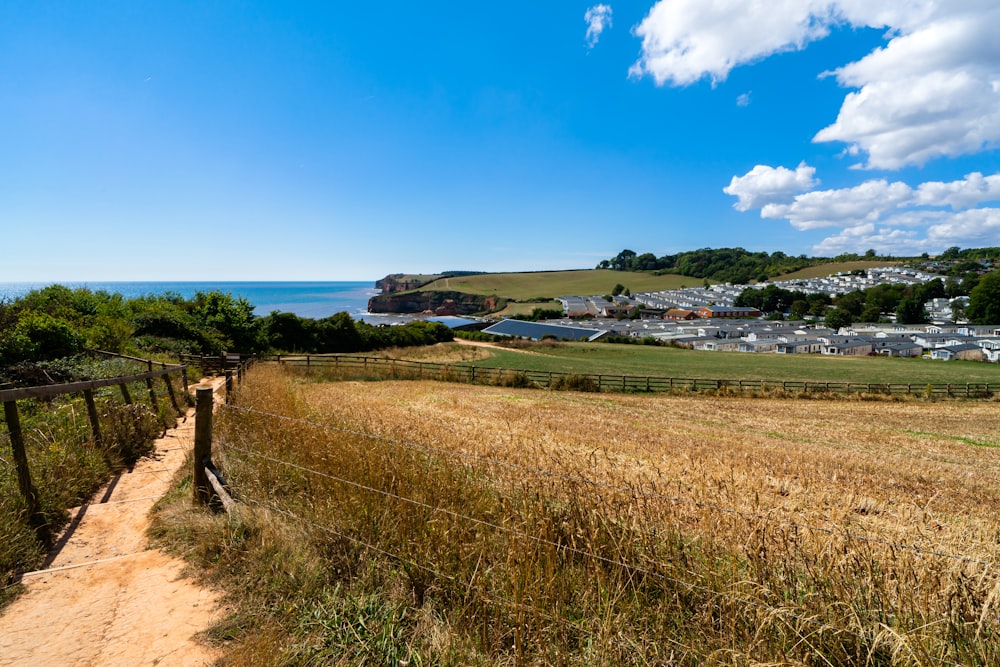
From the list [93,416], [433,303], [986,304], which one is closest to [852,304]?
[986,304]

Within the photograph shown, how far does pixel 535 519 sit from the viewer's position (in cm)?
353

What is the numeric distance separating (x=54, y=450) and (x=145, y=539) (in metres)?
2.15

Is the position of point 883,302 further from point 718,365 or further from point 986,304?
point 718,365

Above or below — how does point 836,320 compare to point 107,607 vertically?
below

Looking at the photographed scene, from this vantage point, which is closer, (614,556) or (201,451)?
(614,556)

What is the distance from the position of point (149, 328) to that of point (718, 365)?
53.6m

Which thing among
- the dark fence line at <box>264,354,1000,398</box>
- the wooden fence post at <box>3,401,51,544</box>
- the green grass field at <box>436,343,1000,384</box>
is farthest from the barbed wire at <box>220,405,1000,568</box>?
the green grass field at <box>436,343,1000,384</box>

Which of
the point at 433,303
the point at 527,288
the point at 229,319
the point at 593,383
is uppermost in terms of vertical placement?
the point at 229,319

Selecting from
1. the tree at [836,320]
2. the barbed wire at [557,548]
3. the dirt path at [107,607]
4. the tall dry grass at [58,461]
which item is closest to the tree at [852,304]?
the tree at [836,320]

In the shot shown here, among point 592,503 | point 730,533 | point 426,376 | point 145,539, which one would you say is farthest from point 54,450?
point 426,376

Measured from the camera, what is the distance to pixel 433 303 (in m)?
172

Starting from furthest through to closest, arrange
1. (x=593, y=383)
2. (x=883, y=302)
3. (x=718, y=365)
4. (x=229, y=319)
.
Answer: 1. (x=883, y=302)
2. (x=718, y=365)
3. (x=229, y=319)
4. (x=593, y=383)

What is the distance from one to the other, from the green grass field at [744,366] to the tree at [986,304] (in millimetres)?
71126

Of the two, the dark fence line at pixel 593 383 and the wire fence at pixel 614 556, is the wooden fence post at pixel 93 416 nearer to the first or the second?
the wire fence at pixel 614 556
